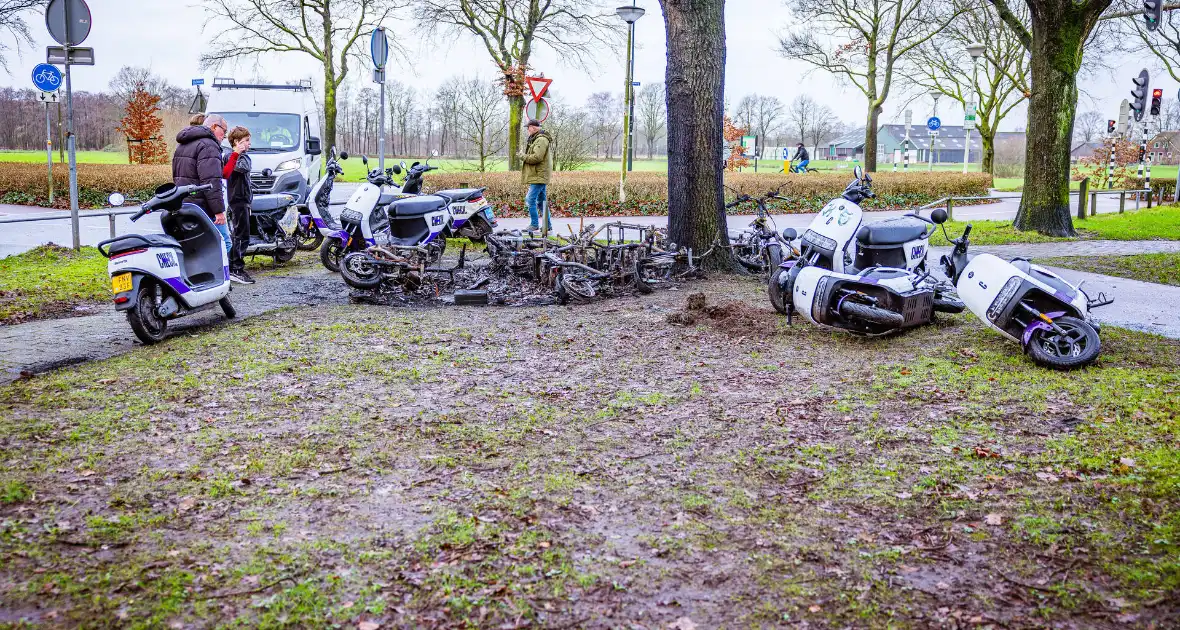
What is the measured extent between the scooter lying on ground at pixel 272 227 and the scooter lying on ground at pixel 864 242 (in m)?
7.04

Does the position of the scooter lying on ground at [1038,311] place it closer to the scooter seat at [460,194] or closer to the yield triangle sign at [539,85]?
the scooter seat at [460,194]

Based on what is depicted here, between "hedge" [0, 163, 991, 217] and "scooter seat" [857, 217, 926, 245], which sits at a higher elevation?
"hedge" [0, 163, 991, 217]

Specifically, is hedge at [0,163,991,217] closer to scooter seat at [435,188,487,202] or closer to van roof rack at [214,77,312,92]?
van roof rack at [214,77,312,92]

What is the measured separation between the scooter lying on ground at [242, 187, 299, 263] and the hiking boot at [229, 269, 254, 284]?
2.11 feet

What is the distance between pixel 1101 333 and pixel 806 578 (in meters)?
4.71

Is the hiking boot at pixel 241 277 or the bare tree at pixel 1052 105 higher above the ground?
the bare tree at pixel 1052 105

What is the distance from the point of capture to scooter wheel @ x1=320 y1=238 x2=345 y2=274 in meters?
10.8

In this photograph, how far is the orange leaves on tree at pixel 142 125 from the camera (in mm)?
38344

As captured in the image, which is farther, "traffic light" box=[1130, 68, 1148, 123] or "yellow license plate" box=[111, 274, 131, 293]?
"traffic light" box=[1130, 68, 1148, 123]

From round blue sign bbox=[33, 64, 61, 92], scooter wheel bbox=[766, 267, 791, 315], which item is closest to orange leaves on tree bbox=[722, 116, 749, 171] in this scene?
round blue sign bbox=[33, 64, 61, 92]

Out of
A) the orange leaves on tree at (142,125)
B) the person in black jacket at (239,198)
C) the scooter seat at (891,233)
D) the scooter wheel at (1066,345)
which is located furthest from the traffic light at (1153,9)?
the orange leaves on tree at (142,125)

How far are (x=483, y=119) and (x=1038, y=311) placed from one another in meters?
29.4

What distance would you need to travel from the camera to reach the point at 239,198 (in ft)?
36.5

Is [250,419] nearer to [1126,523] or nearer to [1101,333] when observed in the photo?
[1126,523]
